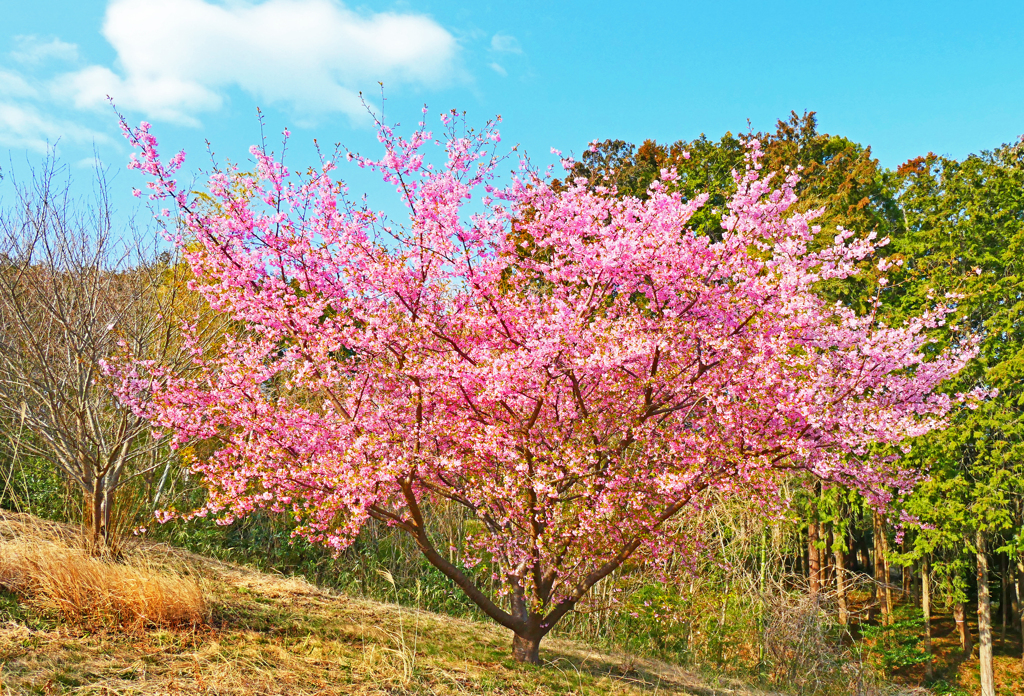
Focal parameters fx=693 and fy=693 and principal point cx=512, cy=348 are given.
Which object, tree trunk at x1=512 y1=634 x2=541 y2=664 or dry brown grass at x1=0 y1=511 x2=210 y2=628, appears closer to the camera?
dry brown grass at x1=0 y1=511 x2=210 y2=628

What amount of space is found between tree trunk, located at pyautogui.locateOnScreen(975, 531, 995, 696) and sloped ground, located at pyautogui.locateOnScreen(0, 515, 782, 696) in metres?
10.9

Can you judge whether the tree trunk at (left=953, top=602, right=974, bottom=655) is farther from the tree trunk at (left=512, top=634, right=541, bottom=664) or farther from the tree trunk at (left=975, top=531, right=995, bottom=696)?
the tree trunk at (left=512, top=634, right=541, bottom=664)

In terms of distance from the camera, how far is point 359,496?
479 centimetres

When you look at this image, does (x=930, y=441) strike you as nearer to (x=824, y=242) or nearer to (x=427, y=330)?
(x=824, y=242)

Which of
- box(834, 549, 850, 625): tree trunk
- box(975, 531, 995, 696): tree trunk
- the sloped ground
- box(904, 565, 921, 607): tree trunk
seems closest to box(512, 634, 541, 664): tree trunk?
the sloped ground

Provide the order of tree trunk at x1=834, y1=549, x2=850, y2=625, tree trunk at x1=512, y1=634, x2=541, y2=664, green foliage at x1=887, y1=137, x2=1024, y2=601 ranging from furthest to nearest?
green foliage at x1=887, y1=137, x2=1024, y2=601 → tree trunk at x1=834, y1=549, x2=850, y2=625 → tree trunk at x1=512, y1=634, x2=541, y2=664

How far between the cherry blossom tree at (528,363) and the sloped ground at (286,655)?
68 cm

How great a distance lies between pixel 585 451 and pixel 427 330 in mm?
1408

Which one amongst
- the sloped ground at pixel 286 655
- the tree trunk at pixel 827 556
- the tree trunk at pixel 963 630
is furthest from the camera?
the tree trunk at pixel 827 556

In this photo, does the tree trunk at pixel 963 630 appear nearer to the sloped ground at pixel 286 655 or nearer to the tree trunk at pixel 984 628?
the tree trunk at pixel 984 628

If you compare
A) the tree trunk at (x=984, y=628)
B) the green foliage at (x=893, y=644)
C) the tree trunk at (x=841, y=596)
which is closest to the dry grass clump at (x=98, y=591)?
the tree trunk at (x=841, y=596)

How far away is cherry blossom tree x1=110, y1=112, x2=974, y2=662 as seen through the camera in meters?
4.76

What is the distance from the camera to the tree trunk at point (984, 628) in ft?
46.4

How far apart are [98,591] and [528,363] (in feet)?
12.2
